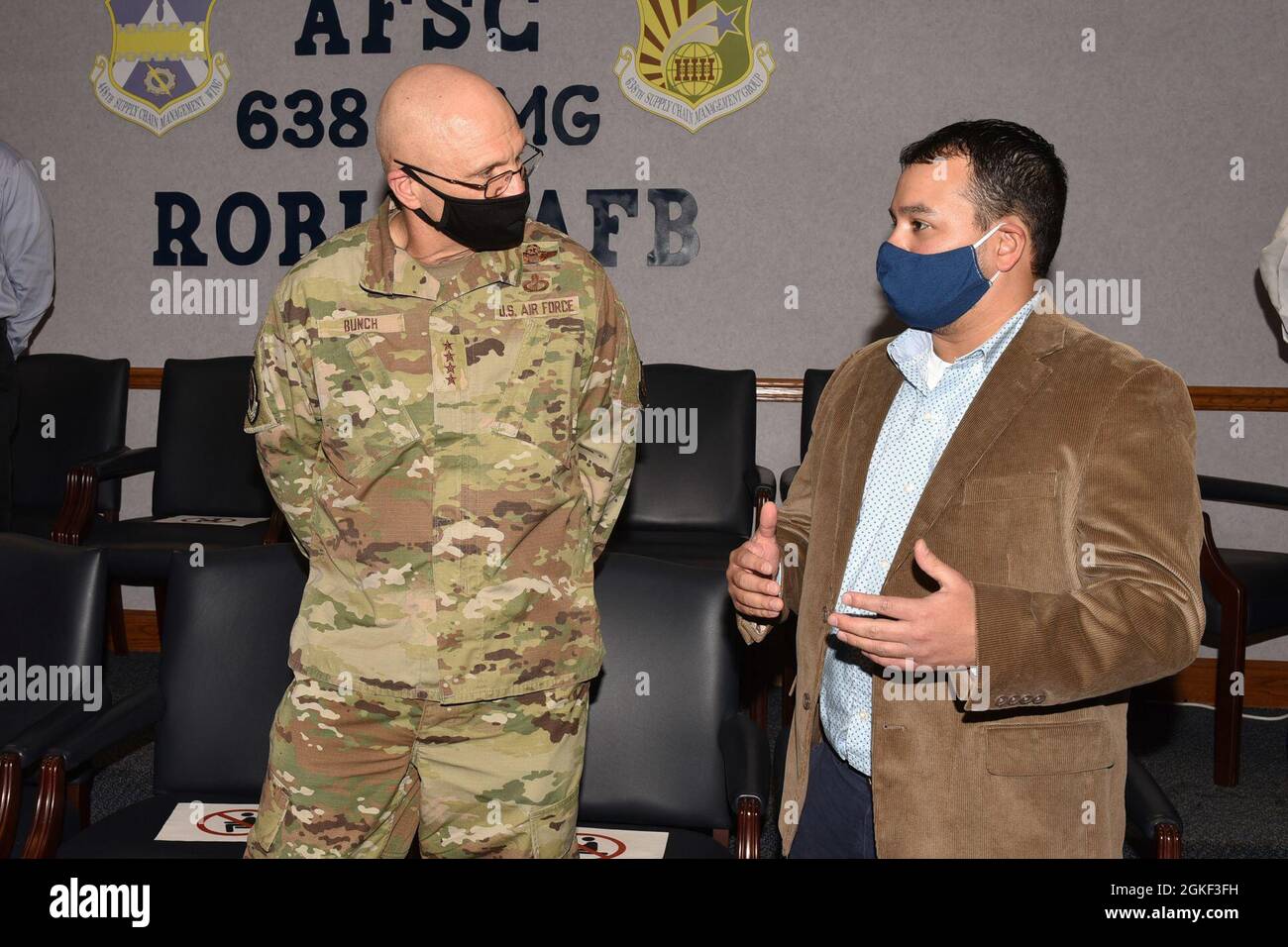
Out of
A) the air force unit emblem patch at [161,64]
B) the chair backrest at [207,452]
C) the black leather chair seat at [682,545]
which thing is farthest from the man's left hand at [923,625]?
the air force unit emblem patch at [161,64]

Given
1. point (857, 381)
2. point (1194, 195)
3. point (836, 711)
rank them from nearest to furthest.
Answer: point (836, 711), point (857, 381), point (1194, 195)

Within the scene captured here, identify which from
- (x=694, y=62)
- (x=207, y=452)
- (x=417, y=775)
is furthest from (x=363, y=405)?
(x=694, y=62)

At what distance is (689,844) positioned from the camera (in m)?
2.00

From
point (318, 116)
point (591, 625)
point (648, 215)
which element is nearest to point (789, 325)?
point (648, 215)

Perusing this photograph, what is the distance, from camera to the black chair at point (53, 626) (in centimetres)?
220

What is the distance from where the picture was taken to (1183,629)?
1.22m

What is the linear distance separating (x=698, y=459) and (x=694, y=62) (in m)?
1.51

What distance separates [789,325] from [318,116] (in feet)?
6.56

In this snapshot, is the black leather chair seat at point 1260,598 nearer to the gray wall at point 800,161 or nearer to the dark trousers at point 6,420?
the gray wall at point 800,161

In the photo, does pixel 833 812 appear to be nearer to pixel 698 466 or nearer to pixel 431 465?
pixel 431 465

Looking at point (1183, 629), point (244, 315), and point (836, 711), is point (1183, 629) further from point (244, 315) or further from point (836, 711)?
point (244, 315)

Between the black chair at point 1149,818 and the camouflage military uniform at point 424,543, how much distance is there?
495 millimetres

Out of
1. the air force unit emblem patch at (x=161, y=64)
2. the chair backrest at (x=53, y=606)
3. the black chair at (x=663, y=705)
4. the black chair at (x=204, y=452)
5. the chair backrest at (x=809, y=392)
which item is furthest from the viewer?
the air force unit emblem patch at (x=161, y=64)

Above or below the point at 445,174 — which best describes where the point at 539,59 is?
above
